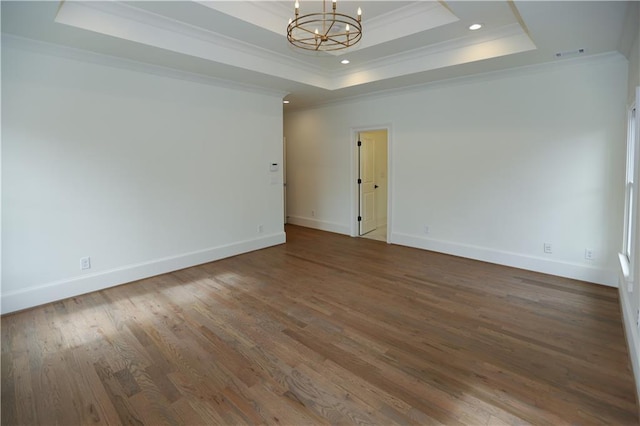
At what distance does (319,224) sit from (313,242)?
3.83ft

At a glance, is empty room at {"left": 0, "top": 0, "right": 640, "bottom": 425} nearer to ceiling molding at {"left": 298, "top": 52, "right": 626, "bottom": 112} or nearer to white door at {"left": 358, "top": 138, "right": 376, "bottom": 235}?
ceiling molding at {"left": 298, "top": 52, "right": 626, "bottom": 112}

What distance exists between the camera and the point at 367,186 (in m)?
7.04

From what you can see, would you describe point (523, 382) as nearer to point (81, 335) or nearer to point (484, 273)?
point (484, 273)

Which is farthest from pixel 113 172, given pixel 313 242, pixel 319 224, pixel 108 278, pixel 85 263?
pixel 319 224

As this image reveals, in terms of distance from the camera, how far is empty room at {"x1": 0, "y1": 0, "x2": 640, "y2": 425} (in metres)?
2.27

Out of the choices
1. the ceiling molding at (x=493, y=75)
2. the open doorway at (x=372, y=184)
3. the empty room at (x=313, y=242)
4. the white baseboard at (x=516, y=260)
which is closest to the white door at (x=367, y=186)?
the open doorway at (x=372, y=184)

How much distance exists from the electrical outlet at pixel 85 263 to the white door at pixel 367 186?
4.63 meters

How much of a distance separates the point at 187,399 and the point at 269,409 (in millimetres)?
554

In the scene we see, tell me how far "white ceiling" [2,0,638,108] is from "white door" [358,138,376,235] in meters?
1.76

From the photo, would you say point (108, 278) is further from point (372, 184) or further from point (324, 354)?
point (372, 184)

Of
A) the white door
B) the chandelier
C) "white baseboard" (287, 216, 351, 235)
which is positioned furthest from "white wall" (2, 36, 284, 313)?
the white door

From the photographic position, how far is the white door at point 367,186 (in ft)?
22.2

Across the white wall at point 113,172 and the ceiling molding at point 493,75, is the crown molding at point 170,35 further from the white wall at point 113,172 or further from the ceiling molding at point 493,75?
the ceiling molding at point 493,75

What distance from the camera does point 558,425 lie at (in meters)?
1.90
